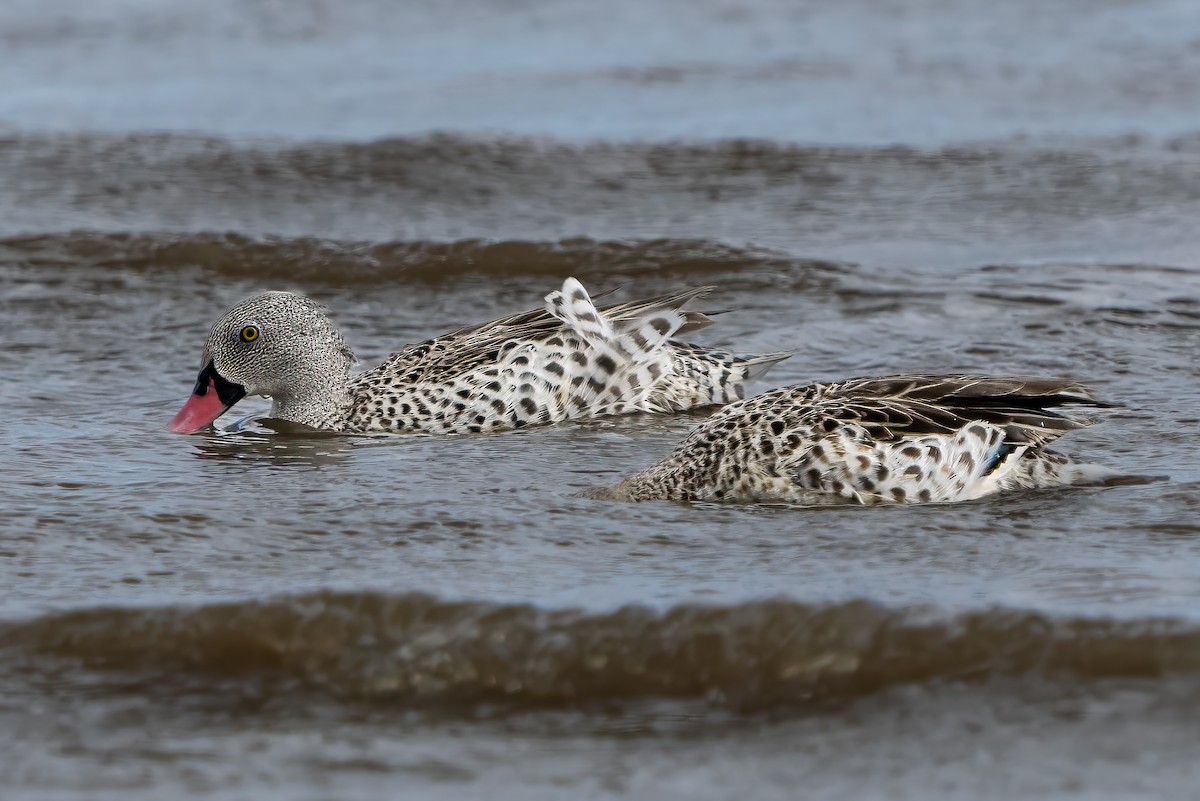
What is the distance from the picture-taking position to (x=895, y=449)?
647cm

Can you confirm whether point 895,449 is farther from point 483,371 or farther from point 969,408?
point 483,371

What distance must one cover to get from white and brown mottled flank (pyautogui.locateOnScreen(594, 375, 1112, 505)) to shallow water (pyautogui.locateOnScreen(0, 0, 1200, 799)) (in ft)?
0.35

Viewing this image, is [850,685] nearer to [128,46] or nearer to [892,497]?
[892,497]

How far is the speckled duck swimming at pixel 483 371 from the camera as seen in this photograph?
8.27m

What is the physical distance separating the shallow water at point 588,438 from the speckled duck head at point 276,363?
0.68ft

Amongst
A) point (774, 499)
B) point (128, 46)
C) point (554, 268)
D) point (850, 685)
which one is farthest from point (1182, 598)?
point (128, 46)

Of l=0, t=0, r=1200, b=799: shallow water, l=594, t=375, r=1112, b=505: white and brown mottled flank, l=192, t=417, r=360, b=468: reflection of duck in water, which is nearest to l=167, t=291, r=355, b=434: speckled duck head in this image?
l=192, t=417, r=360, b=468: reflection of duck in water

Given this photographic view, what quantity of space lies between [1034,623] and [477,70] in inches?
473

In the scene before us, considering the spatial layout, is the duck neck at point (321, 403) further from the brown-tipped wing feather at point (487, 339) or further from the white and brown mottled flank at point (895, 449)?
the white and brown mottled flank at point (895, 449)

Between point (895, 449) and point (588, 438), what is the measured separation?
6.37ft

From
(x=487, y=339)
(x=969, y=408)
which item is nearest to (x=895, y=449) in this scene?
(x=969, y=408)

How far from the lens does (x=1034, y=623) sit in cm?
541

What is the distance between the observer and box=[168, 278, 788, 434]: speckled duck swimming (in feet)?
27.1

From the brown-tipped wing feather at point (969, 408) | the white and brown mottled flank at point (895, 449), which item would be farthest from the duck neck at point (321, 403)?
the brown-tipped wing feather at point (969, 408)
